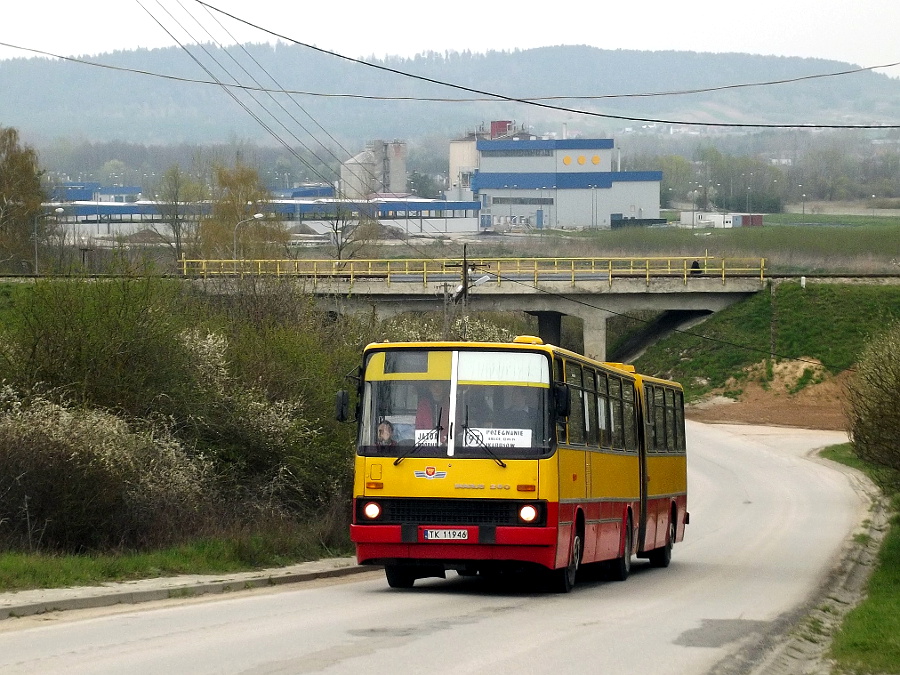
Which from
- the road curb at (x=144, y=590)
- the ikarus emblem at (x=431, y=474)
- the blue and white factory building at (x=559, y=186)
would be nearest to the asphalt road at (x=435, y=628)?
the road curb at (x=144, y=590)

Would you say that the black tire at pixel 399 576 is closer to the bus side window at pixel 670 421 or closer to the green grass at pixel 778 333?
the bus side window at pixel 670 421

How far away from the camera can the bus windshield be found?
16391 millimetres

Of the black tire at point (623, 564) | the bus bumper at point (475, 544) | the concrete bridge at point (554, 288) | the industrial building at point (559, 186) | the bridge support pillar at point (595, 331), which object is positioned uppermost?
the industrial building at point (559, 186)

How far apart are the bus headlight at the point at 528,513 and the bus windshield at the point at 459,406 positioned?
24.9 inches

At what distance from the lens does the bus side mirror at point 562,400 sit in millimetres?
16250

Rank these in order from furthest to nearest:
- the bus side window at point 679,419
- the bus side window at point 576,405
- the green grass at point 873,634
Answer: the bus side window at point 679,419, the bus side window at point 576,405, the green grass at point 873,634

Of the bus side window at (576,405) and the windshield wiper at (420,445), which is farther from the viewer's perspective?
the bus side window at (576,405)

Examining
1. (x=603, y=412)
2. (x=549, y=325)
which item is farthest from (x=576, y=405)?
(x=549, y=325)

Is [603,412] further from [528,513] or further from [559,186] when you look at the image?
[559,186]

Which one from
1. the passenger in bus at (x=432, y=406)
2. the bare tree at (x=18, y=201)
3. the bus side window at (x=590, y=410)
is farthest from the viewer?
the bare tree at (x=18, y=201)

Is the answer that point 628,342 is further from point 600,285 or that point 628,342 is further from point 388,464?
point 388,464

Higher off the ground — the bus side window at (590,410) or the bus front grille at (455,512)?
the bus side window at (590,410)

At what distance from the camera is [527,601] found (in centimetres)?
1608

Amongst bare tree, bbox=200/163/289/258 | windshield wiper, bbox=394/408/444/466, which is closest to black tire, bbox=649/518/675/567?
windshield wiper, bbox=394/408/444/466
